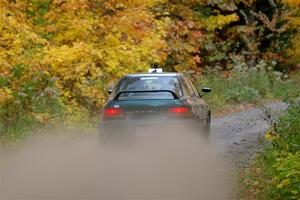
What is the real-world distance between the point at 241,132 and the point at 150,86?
5.51 meters

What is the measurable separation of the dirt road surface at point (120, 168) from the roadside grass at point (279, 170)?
0.33 meters

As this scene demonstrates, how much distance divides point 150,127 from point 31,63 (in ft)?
12.7

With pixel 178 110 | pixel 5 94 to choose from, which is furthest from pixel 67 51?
pixel 178 110

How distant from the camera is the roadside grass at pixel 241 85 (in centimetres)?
2577

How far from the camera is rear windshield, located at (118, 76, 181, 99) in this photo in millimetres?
12922

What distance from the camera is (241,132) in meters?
18.3

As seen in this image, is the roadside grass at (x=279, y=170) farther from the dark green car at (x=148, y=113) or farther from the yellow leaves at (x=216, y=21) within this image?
the yellow leaves at (x=216, y=21)

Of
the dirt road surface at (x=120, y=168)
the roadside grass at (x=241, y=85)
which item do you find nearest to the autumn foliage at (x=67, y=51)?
the dirt road surface at (x=120, y=168)

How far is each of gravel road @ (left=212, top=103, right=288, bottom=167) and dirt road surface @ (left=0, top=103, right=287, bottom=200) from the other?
0.04 metres

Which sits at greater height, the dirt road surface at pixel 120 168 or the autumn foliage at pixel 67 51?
the autumn foliage at pixel 67 51

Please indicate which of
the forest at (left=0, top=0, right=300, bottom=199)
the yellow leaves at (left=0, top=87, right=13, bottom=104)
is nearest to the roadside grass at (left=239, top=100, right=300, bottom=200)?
the forest at (left=0, top=0, right=300, bottom=199)

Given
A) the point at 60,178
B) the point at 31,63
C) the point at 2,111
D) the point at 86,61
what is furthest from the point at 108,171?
the point at 86,61

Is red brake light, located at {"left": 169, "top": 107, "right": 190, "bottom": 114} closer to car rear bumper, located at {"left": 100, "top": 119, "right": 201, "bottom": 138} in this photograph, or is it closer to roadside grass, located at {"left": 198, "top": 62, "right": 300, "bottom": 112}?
car rear bumper, located at {"left": 100, "top": 119, "right": 201, "bottom": 138}

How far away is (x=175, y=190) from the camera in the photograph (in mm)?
9602
